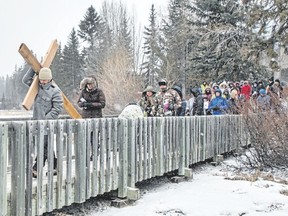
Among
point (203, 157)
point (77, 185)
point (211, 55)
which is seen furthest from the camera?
point (211, 55)

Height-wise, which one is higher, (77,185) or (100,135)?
(100,135)

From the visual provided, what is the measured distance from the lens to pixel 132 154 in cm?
705

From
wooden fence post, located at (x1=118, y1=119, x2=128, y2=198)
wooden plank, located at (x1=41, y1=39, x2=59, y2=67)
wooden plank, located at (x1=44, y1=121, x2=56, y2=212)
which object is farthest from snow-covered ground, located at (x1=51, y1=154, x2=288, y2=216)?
wooden plank, located at (x1=41, y1=39, x2=59, y2=67)

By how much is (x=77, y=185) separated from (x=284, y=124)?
5.20m

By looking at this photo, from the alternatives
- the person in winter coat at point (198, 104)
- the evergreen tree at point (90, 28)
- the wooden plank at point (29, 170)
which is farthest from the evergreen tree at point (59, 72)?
the wooden plank at point (29, 170)

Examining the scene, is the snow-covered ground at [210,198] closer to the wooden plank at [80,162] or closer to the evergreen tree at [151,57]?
the wooden plank at [80,162]

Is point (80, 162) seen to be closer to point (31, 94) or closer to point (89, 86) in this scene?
point (31, 94)

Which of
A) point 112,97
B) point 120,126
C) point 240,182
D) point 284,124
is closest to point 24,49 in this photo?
point 120,126

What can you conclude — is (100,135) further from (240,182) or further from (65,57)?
(65,57)

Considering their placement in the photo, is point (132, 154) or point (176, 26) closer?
point (132, 154)

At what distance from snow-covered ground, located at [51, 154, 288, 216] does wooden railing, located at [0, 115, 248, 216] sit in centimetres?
32

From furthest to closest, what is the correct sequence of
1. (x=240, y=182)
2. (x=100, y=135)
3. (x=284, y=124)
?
1. (x=284, y=124)
2. (x=240, y=182)
3. (x=100, y=135)

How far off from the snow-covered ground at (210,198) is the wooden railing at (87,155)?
1.03 feet

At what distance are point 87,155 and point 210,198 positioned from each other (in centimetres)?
226
